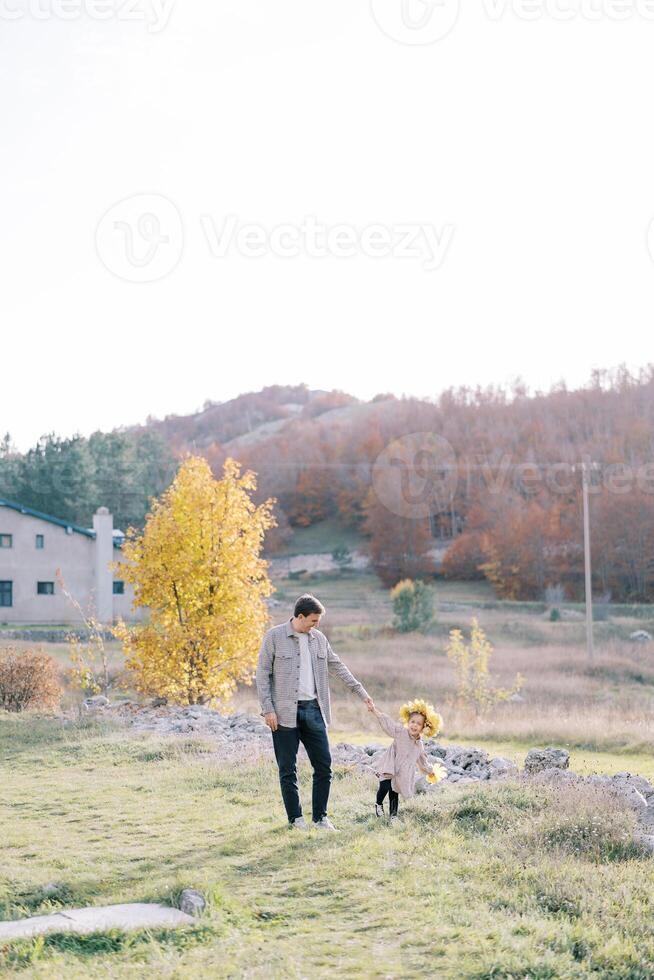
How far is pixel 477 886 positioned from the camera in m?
6.66

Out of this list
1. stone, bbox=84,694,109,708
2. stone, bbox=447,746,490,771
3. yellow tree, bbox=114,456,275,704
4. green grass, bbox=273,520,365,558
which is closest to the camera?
stone, bbox=447,746,490,771

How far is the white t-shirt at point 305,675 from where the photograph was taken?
28.7 ft

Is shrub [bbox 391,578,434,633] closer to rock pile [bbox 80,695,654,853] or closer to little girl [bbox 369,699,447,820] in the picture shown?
rock pile [bbox 80,695,654,853]

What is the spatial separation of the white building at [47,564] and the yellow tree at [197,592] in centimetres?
3127

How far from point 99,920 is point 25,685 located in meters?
15.0

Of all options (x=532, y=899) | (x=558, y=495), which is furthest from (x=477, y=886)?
(x=558, y=495)

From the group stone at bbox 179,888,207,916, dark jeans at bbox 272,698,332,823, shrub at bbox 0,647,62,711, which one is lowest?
shrub at bbox 0,647,62,711

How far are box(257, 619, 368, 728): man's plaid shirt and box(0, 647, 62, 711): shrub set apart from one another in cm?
1235

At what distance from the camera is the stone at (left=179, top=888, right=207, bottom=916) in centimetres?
620

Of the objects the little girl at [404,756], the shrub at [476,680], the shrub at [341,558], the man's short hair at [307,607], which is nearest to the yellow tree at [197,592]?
the little girl at [404,756]

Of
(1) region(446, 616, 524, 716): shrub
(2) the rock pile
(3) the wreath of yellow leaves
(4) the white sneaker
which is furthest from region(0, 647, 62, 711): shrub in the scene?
(1) region(446, 616, 524, 716): shrub

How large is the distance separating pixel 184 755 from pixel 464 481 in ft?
344

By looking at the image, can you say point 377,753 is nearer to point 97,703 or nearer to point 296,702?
point 296,702

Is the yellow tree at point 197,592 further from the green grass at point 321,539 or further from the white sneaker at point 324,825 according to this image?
the green grass at point 321,539
